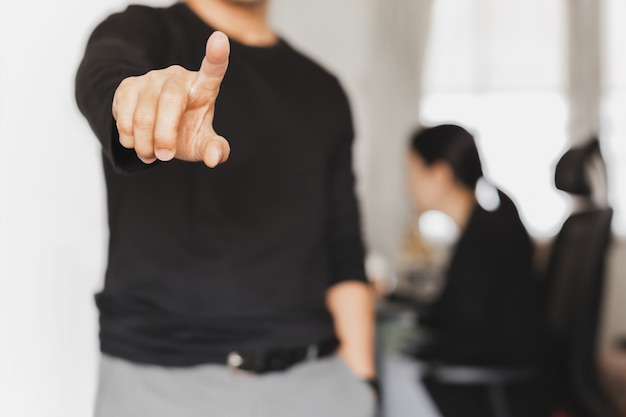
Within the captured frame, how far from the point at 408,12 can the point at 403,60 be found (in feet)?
0.95

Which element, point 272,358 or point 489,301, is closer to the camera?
point 272,358

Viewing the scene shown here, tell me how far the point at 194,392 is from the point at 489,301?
4.95ft

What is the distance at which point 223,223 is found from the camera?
1010mm

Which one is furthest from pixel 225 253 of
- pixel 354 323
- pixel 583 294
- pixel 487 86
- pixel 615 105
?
pixel 615 105

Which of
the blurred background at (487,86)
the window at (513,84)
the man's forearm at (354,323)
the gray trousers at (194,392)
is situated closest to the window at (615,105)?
the blurred background at (487,86)

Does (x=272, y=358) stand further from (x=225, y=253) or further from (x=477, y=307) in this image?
(x=477, y=307)

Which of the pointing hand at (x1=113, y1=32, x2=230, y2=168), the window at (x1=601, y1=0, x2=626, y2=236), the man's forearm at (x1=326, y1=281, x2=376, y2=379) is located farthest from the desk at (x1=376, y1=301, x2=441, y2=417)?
the window at (x1=601, y1=0, x2=626, y2=236)

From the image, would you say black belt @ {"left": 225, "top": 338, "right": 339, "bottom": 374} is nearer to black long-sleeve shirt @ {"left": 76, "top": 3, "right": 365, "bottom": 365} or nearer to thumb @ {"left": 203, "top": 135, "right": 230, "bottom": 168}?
black long-sleeve shirt @ {"left": 76, "top": 3, "right": 365, "bottom": 365}

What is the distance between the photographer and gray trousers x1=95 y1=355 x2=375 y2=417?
96 centimetres

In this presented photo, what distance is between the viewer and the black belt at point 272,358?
3.22ft

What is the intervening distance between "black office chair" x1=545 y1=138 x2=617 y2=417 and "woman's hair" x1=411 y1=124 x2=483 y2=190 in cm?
42

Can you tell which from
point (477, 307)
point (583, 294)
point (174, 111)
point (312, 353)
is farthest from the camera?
point (477, 307)

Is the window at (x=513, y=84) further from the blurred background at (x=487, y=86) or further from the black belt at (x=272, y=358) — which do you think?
the black belt at (x=272, y=358)

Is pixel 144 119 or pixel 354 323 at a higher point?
pixel 144 119
